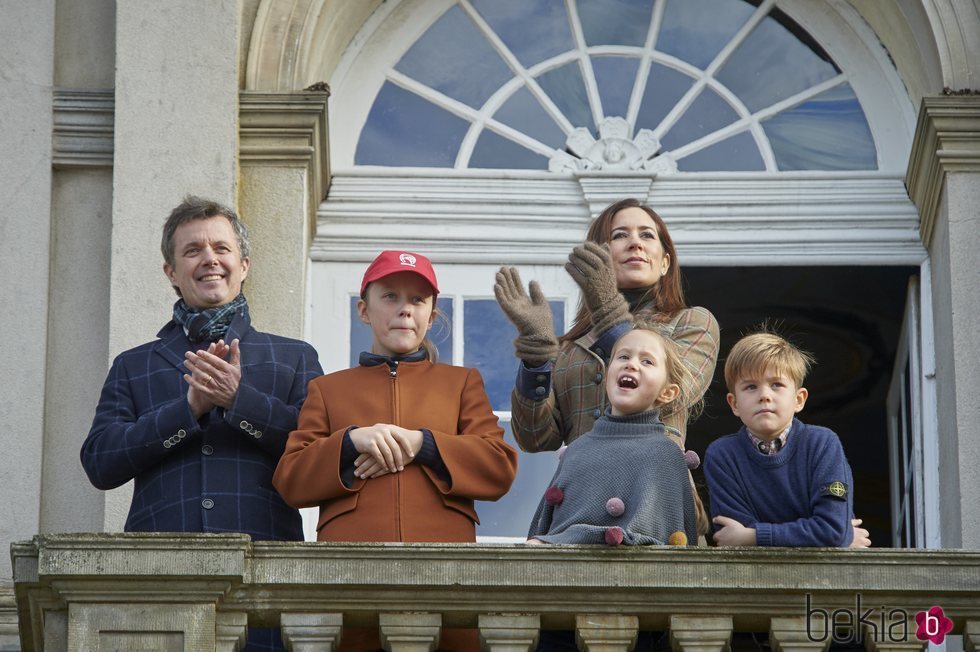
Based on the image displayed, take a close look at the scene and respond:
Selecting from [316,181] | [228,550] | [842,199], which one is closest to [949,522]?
[842,199]

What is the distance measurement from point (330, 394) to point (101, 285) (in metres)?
2.36

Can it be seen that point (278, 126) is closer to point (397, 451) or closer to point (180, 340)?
point (180, 340)

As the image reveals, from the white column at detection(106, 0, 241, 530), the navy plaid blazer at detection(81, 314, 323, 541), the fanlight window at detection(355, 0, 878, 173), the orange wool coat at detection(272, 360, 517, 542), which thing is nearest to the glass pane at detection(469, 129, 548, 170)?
the fanlight window at detection(355, 0, 878, 173)

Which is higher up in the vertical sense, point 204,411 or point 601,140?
point 601,140

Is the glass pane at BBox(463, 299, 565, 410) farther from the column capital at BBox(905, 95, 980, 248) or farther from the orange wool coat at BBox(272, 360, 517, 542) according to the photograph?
the orange wool coat at BBox(272, 360, 517, 542)

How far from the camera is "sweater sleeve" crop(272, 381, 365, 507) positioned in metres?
6.92

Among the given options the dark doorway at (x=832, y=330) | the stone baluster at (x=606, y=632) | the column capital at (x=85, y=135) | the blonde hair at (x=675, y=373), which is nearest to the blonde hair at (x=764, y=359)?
the blonde hair at (x=675, y=373)

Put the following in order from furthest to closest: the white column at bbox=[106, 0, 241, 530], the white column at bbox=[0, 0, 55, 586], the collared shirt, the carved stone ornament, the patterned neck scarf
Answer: the carved stone ornament
the white column at bbox=[106, 0, 241, 530]
the white column at bbox=[0, 0, 55, 586]
the patterned neck scarf
the collared shirt

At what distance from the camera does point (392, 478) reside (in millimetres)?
6996

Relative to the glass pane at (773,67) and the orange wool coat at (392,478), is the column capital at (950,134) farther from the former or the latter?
the orange wool coat at (392,478)

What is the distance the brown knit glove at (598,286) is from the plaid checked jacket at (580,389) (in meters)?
0.10

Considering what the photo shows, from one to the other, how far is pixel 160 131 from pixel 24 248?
73 centimetres

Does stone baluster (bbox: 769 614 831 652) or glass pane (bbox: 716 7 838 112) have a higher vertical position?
glass pane (bbox: 716 7 838 112)

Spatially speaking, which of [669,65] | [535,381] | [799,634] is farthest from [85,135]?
[799,634]
